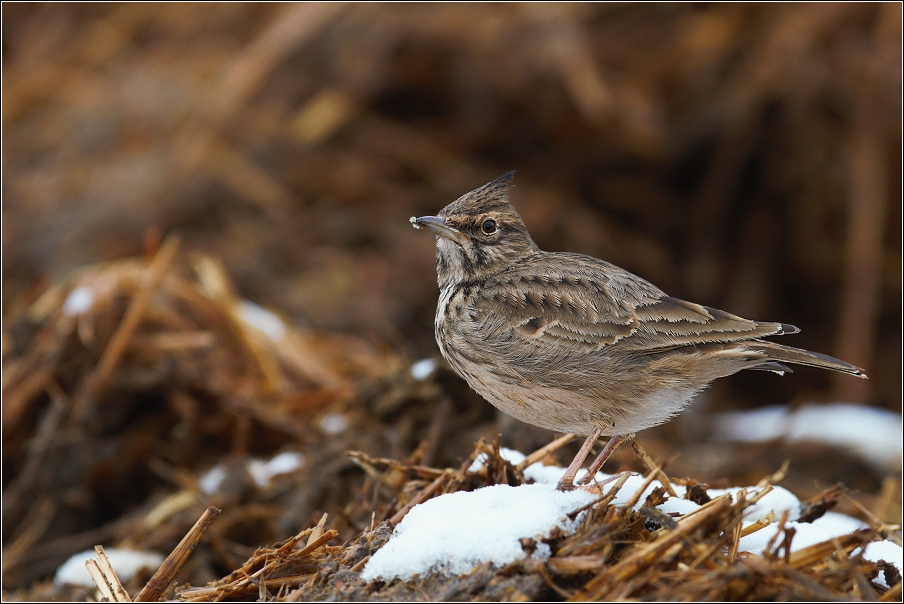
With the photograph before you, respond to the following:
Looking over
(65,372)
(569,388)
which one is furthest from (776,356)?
(65,372)

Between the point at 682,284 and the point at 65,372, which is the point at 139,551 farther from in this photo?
the point at 682,284

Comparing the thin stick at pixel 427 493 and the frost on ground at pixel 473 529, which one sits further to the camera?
the thin stick at pixel 427 493

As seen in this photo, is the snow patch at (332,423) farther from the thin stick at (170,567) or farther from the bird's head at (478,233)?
the thin stick at (170,567)

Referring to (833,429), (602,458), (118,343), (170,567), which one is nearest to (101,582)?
(170,567)

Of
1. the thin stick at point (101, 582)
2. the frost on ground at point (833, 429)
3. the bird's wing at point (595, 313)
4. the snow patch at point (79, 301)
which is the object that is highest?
the bird's wing at point (595, 313)

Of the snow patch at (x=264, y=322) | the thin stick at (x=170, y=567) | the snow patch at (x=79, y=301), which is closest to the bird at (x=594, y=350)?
the thin stick at (x=170, y=567)

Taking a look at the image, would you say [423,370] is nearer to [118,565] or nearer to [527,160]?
[118,565]

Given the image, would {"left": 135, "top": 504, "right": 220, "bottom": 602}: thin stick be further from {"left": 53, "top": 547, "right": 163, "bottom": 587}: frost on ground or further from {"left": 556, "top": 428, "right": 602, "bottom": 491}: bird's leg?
{"left": 53, "top": 547, "right": 163, "bottom": 587}: frost on ground
